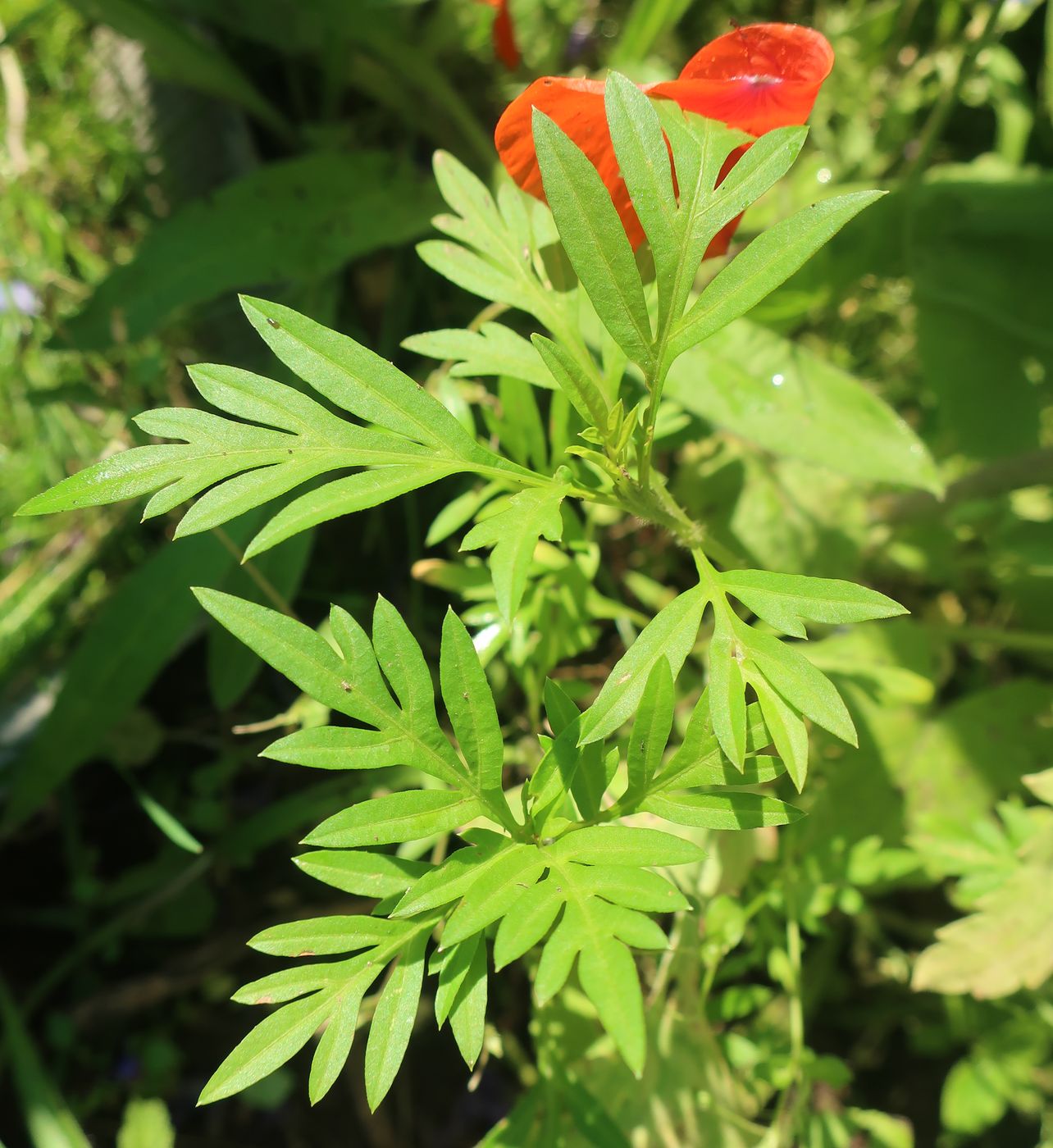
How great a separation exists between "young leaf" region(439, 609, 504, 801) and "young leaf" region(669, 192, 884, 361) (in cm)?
27

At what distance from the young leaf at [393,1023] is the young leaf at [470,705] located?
14cm

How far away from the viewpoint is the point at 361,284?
5.55ft

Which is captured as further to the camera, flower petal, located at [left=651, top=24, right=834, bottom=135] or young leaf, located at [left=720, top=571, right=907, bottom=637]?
flower petal, located at [left=651, top=24, right=834, bottom=135]

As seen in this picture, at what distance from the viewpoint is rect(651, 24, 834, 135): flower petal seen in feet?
2.37

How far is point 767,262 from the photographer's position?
66 centimetres

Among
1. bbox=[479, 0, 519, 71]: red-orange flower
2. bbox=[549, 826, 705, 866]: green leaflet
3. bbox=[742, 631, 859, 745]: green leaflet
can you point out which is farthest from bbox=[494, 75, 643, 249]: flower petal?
bbox=[479, 0, 519, 71]: red-orange flower

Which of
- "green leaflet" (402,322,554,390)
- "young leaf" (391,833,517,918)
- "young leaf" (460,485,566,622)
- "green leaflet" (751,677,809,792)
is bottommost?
"young leaf" (391,833,517,918)

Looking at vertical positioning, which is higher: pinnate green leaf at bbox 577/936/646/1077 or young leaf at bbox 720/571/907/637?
young leaf at bbox 720/571/907/637

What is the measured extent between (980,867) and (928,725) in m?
0.34

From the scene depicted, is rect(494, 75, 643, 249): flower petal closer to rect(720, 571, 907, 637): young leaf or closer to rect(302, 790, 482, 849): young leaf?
rect(720, 571, 907, 637): young leaf

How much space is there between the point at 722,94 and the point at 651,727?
481 mm

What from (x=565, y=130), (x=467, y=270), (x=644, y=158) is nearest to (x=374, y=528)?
(x=467, y=270)

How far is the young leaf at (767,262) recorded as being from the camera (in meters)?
0.64

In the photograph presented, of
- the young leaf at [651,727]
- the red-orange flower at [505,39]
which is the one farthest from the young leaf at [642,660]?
the red-orange flower at [505,39]
